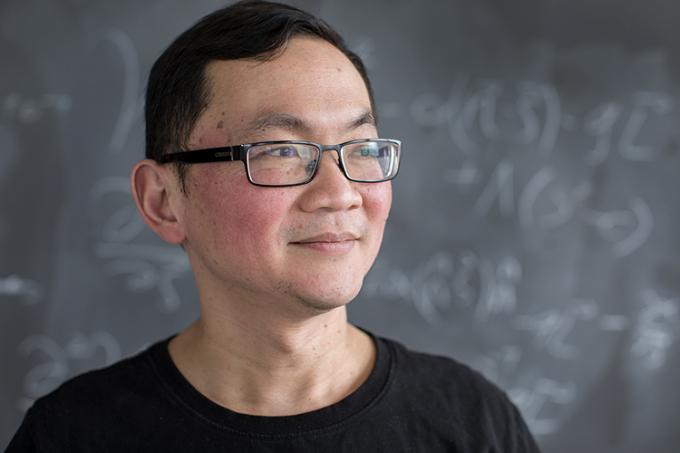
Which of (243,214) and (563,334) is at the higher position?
(243,214)

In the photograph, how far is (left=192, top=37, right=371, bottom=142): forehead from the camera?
3.04ft

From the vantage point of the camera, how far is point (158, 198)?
1.08 meters

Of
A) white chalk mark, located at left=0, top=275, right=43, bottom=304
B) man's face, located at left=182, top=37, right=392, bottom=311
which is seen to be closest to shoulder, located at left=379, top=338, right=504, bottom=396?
man's face, located at left=182, top=37, right=392, bottom=311

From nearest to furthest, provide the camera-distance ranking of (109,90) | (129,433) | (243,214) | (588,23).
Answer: (243,214)
(129,433)
(109,90)
(588,23)

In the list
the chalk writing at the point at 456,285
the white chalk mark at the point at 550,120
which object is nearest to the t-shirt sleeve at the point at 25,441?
the chalk writing at the point at 456,285

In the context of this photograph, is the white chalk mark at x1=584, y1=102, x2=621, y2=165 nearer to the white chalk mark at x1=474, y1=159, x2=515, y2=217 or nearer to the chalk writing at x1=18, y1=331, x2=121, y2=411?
the white chalk mark at x1=474, y1=159, x2=515, y2=217

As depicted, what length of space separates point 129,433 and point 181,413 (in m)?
0.09

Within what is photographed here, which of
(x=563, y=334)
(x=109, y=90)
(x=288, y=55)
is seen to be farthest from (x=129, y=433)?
(x=563, y=334)

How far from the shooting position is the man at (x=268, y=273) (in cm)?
92

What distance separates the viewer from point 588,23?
198 cm

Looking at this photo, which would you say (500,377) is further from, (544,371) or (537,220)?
(537,220)

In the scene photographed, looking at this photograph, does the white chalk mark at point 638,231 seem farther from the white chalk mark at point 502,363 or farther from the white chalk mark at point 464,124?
the white chalk mark at point 464,124

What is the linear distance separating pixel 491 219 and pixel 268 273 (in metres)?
1.19

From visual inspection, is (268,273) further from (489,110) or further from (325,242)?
(489,110)
